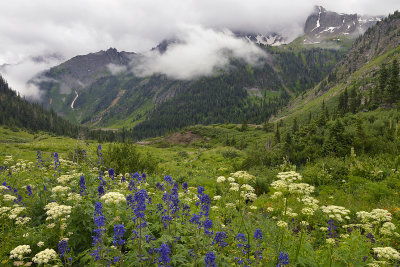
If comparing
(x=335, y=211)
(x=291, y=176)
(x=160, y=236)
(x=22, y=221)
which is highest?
(x=291, y=176)

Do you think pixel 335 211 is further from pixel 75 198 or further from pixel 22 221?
pixel 22 221

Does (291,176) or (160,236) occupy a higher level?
(291,176)

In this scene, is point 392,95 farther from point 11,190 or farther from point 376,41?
point 376,41

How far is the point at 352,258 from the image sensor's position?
15.7 ft

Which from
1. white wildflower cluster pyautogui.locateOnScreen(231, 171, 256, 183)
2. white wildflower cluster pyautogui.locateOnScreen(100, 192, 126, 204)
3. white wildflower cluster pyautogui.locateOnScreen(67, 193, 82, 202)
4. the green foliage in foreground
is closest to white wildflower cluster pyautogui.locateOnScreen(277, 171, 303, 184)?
the green foliage in foreground

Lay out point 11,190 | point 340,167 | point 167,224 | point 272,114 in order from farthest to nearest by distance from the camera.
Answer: point 272,114
point 340,167
point 11,190
point 167,224

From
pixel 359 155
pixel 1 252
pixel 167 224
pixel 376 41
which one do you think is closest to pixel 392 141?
pixel 359 155

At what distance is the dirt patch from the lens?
9303 centimetres

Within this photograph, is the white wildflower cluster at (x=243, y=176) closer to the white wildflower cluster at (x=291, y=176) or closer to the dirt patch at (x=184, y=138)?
the white wildflower cluster at (x=291, y=176)

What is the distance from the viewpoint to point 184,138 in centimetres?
9619

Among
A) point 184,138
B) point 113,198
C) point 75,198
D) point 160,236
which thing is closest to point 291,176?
point 160,236

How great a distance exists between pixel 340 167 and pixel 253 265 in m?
12.2

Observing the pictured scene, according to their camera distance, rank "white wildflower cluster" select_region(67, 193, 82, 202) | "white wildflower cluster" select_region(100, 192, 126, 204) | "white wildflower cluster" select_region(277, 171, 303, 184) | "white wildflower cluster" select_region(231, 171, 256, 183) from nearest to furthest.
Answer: "white wildflower cluster" select_region(100, 192, 126, 204) < "white wildflower cluster" select_region(67, 193, 82, 202) < "white wildflower cluster" select_region(277, 171, 303, 184) < "white wildflower cluster" select_region(231, 171, 256, 183)

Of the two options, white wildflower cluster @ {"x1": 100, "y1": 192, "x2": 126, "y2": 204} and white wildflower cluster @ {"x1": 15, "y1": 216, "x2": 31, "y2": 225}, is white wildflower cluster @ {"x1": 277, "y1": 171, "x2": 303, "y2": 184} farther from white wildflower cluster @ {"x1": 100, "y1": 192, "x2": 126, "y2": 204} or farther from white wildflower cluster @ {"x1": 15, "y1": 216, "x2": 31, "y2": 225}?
white wildflower cluster @ {"x1": 15, "y1": 216, "x2": 31, "y2": 225}
